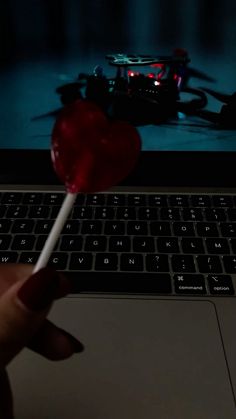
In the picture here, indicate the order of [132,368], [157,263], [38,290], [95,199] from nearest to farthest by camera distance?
[38,290] < [132,368] < [157,263] < [95,199]

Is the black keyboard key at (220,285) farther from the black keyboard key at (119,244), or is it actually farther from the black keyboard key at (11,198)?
the black keyboard key at (11,198)

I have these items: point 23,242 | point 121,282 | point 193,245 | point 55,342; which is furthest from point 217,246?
point 55,342

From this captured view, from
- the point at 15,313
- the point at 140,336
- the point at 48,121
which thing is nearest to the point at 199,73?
the point at 48,121

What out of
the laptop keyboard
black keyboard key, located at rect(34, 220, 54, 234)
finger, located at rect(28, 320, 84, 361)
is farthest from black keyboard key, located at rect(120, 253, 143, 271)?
finger, located at rect(28, 320, 84, 361)

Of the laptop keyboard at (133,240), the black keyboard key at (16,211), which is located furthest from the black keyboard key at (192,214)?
the black keyboard key at (16,211)

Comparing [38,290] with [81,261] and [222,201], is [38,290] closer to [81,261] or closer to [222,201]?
[81,261]

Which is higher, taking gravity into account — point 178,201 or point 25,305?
point 25,305
